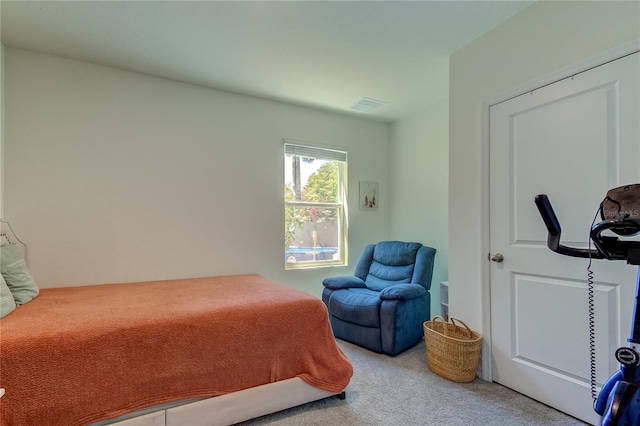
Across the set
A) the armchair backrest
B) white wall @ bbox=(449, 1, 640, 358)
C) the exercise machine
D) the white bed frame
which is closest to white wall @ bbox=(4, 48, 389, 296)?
the armchair backrest

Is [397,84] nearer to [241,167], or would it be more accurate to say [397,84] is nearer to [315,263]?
[241,167]

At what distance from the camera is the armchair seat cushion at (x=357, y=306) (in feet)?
9.27

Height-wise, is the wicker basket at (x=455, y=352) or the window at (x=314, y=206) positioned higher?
the window at (x=314, y=206)

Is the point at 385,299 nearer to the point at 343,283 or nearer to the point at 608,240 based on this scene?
the point at 343,283

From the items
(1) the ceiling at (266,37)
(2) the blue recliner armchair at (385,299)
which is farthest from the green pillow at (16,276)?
(2) the blue recliner armchair at (385,299)

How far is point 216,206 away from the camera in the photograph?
3244 mm

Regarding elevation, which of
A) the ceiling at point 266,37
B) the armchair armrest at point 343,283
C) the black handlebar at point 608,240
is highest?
the ceiling at point 266,37

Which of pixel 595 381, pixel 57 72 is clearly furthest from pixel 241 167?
pixel 595 381

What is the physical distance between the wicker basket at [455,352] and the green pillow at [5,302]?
8.80 feet

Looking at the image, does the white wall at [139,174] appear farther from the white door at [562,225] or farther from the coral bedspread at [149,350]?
the white door at [562,225]

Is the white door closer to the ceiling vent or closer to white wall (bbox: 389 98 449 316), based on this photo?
white wall (bbox: 389 98 449 316)

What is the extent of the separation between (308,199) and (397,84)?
5.20 feet

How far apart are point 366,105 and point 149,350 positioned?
3.15 m

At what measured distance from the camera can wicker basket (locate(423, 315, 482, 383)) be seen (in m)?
2.23
